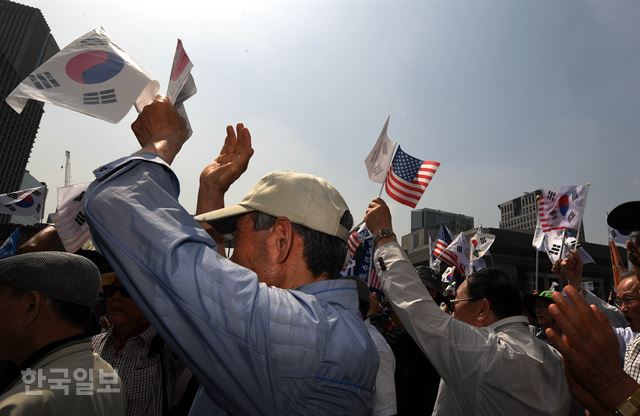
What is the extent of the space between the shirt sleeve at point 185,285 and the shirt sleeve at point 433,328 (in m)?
1.72

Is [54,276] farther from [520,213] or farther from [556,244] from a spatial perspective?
[520,213]

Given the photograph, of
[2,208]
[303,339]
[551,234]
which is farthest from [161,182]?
[2,208]

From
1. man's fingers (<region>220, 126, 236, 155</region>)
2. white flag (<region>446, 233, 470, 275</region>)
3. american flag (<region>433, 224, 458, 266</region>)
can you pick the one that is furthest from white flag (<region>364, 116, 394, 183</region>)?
american flag (<region>433, 224, 458, 266</region>)

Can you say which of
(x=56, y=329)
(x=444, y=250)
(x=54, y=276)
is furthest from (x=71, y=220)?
(x=444, y=250)

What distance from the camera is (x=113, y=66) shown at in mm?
2672

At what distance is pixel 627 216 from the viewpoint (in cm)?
271

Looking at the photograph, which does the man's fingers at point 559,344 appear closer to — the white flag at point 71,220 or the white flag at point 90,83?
the white flag at point 90,83

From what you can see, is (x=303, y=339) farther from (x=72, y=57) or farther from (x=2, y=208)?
(x=2, y=208)

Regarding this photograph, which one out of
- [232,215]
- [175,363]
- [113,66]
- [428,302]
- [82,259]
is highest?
[113,66]

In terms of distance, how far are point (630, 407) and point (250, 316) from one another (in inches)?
60.8

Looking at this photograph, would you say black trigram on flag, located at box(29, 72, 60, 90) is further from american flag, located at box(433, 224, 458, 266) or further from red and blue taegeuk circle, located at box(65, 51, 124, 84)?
american flag, located at box(433, 224, 458, 266)

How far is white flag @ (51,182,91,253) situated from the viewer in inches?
165

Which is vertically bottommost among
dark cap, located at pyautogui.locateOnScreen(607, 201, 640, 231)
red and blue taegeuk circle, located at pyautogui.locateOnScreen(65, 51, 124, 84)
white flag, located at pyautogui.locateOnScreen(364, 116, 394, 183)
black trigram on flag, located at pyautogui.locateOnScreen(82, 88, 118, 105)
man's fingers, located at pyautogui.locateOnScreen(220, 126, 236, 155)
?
dark cap, located at pyautogui.locateOnScreen(607, 201, 640, 231)

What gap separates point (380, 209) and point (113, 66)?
7.15 ft
